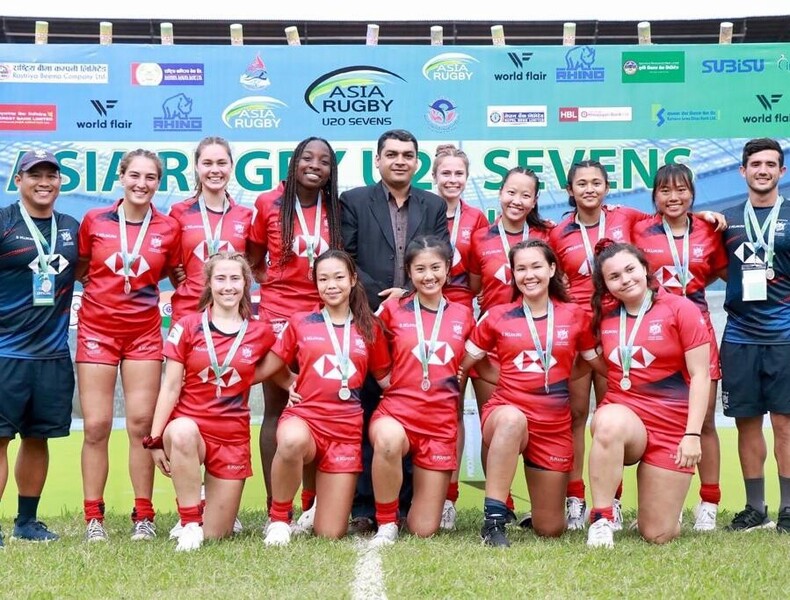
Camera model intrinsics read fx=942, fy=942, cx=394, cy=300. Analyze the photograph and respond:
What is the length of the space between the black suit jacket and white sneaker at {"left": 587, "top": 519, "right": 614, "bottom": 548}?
1.40 m

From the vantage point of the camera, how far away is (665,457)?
3.94m

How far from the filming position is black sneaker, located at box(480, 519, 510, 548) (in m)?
3.84

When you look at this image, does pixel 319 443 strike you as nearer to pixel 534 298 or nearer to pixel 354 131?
pixel 534 298

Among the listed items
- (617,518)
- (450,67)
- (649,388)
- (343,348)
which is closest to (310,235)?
(343,348)

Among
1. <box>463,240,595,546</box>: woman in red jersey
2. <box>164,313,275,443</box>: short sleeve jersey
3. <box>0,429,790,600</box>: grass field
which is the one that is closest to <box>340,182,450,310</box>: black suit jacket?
<box>463,240,595,546</box>: woman in red jersey

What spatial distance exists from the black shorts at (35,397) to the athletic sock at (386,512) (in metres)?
1.46

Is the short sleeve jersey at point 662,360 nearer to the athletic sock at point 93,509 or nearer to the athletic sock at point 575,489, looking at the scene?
the athletic sock at point 575,489

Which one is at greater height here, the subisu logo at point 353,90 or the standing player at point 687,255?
the subisu logo at point 353,90

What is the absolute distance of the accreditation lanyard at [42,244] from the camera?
4.17m

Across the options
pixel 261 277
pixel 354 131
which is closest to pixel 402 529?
pixel 261 277

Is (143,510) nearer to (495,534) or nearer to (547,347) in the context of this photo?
(495,534)

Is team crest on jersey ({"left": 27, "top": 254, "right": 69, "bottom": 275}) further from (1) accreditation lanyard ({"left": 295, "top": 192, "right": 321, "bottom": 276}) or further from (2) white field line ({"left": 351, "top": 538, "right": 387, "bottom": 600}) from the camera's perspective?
(2) white field line ({"left": 351, "top": 538, "right": 387, "bottom": 600})

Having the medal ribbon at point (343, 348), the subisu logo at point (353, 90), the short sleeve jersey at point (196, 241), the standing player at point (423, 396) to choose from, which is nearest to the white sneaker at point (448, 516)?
the standing player at point (423, 396)

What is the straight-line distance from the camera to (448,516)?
439 centimetres
